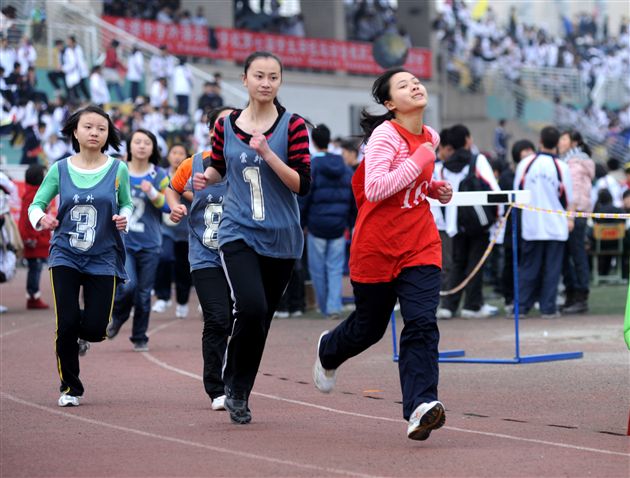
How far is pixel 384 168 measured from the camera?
699 cm

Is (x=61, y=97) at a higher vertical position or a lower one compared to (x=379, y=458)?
higher

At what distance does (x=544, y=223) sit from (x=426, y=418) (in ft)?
26.0

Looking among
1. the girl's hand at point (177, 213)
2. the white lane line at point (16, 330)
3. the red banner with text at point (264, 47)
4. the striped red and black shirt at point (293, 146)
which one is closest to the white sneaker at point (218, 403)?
the girl's hand at point (177, 213)

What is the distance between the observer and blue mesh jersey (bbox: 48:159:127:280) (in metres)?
8.64

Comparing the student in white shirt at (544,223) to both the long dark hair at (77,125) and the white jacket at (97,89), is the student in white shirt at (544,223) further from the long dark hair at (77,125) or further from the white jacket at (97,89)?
the white jacket at (97,89)

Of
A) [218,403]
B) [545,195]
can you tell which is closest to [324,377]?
[218,403]

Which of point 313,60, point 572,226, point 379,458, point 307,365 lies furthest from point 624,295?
point 313,60

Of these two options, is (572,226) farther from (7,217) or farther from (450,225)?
(7,217)

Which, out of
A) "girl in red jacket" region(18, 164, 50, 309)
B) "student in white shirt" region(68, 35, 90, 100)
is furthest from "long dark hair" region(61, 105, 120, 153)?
"student in white shirt" region(68, 35, 90, 100)

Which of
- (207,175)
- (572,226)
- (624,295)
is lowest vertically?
(624,295)

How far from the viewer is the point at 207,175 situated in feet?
25.0

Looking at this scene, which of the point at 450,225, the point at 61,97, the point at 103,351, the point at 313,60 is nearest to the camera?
the point at 103,351

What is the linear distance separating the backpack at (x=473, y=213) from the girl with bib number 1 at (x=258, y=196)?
22.1 ft

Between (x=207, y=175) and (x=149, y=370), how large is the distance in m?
3.52
